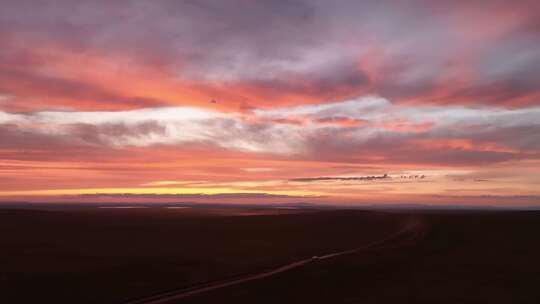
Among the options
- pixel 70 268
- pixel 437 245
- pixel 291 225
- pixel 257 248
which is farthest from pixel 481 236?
pixel 70 268

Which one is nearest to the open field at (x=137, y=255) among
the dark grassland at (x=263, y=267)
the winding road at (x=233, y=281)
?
the dark grassland at (x=263, y=267)

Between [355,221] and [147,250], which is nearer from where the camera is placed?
[147,250]

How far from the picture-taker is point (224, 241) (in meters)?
43.5

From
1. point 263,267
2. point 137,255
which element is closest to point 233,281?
point 263,267

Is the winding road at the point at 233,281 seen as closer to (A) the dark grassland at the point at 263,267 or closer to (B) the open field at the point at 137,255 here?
(A) the dark grassland at the point at 263,267

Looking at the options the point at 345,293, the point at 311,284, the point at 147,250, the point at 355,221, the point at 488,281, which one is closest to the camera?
the point at 345,293

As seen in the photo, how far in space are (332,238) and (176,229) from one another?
2001cm

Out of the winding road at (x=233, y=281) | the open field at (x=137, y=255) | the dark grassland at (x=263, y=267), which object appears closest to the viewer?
the winding road at (x=233, y=281)

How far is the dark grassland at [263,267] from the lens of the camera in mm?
21938

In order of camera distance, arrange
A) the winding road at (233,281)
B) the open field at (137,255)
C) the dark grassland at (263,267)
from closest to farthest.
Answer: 1. the winding road at (233,281)
2. the dark grassland at (263,267)
3. the open field at (137,255)

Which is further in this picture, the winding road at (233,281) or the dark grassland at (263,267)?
the dark grassland at (263,267)

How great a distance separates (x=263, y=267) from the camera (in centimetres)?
2992

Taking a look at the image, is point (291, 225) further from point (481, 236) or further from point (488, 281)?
point (488, 281)

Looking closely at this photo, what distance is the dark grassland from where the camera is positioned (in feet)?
72.0
